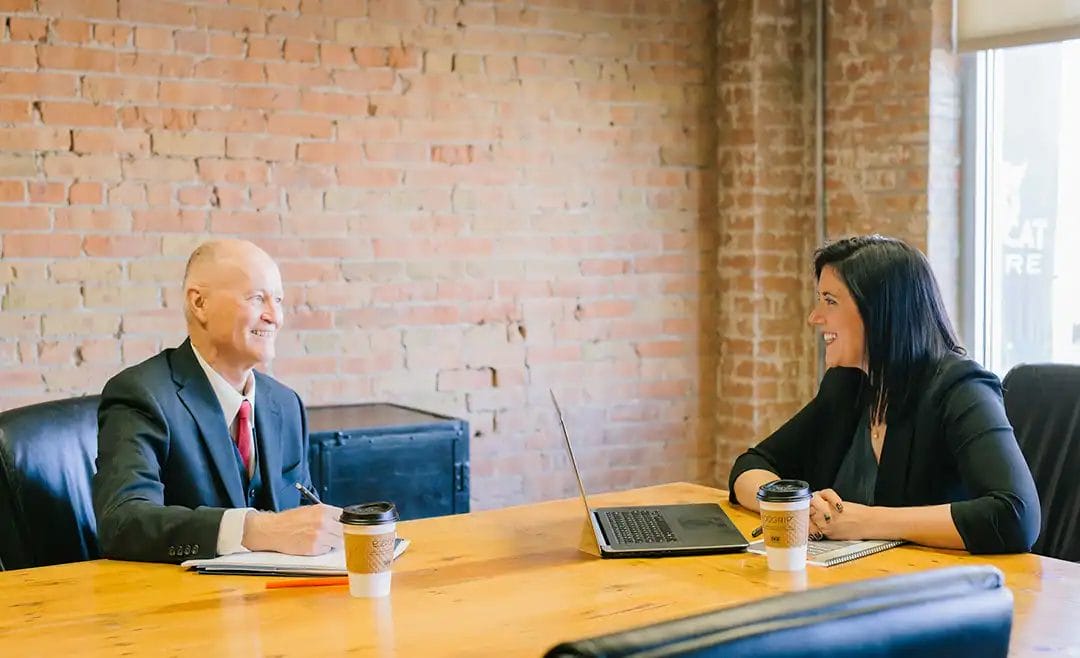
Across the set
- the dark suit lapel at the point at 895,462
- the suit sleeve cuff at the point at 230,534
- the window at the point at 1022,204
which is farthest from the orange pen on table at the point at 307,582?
the window at the point at 1022,204

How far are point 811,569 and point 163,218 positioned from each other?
2633 millimetres

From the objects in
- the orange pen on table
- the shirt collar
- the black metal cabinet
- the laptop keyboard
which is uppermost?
the shirt collar

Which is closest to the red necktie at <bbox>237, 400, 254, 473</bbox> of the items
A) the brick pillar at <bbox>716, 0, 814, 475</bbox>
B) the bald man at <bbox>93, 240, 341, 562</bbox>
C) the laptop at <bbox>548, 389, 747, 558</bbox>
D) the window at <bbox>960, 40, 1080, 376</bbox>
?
the bald man at <bbox>93, 240, 341, 562</bbox>

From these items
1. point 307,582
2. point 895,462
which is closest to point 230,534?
point 307,582

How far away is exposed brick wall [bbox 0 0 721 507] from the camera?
13.0 ft

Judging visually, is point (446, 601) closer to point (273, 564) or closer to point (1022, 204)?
point (273, 564)

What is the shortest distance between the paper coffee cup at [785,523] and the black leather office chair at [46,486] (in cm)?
142

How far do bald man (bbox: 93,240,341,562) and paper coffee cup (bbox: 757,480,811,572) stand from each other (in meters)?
0.77

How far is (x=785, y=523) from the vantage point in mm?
2188

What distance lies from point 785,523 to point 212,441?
117 centimetres

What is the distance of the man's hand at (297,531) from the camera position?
2.27 metres

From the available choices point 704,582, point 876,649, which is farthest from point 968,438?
point 876,649

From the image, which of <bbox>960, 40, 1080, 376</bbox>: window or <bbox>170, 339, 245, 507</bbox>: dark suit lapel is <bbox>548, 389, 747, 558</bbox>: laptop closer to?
<bbox>170, 339, 245, 507</bbox>: dark suit lapel

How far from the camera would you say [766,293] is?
16.9ft
